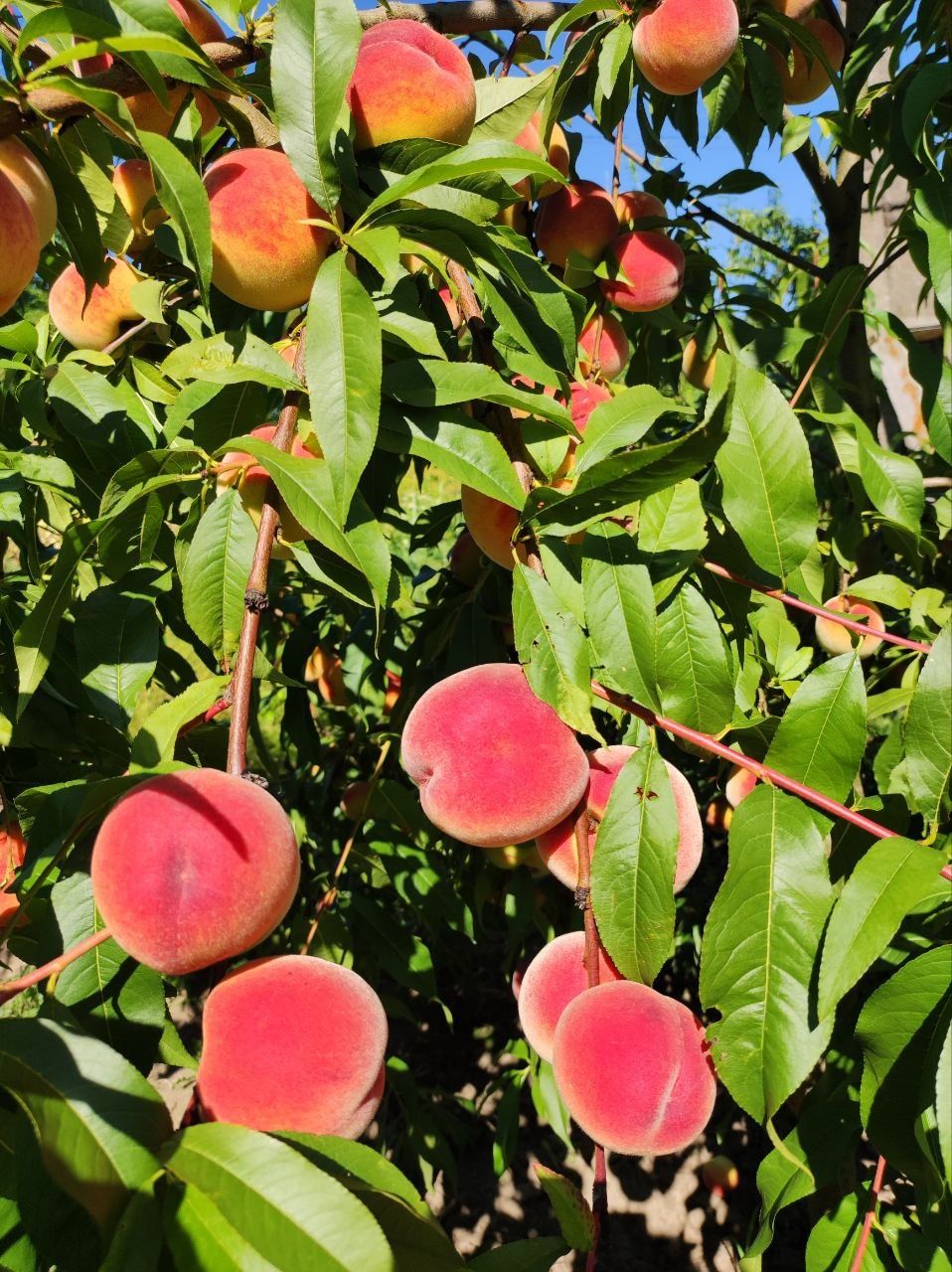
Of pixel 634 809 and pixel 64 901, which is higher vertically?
pixel 634 809

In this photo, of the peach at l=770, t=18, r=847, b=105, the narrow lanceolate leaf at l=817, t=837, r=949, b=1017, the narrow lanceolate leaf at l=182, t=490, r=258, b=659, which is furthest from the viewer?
the peach at l=770, t=18, r=847, b=105

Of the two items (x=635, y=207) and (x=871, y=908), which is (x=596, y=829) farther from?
(x=635, y=207)

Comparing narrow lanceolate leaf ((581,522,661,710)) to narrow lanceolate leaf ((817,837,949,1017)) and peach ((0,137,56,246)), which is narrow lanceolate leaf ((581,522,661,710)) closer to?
narrow lanceolate leaf ((817,837,949,1017))

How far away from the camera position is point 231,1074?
2.29ft

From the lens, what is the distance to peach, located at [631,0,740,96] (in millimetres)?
1354

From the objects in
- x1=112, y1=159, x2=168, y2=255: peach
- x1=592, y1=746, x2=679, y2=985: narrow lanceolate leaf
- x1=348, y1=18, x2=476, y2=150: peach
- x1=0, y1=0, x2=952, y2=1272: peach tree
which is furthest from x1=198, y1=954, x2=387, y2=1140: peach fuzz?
x1=112, y1=159, x2=168, y2=255: peach

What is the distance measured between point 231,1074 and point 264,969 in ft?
0.26

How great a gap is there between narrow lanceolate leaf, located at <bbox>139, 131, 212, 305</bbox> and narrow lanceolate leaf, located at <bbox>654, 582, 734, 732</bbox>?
50cm

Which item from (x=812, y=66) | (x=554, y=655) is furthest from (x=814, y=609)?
(x=812, y=66)

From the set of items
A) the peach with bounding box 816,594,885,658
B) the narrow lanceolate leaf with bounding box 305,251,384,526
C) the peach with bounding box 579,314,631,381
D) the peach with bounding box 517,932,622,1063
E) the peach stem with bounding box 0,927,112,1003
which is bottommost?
the peach with bounding box 816,594,885,658

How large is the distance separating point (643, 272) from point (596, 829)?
0.99 metres

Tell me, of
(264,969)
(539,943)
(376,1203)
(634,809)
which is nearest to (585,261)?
(634,809)

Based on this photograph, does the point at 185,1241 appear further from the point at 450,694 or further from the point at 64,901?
the point at 450,694

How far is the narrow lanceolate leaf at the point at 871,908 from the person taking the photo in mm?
659
